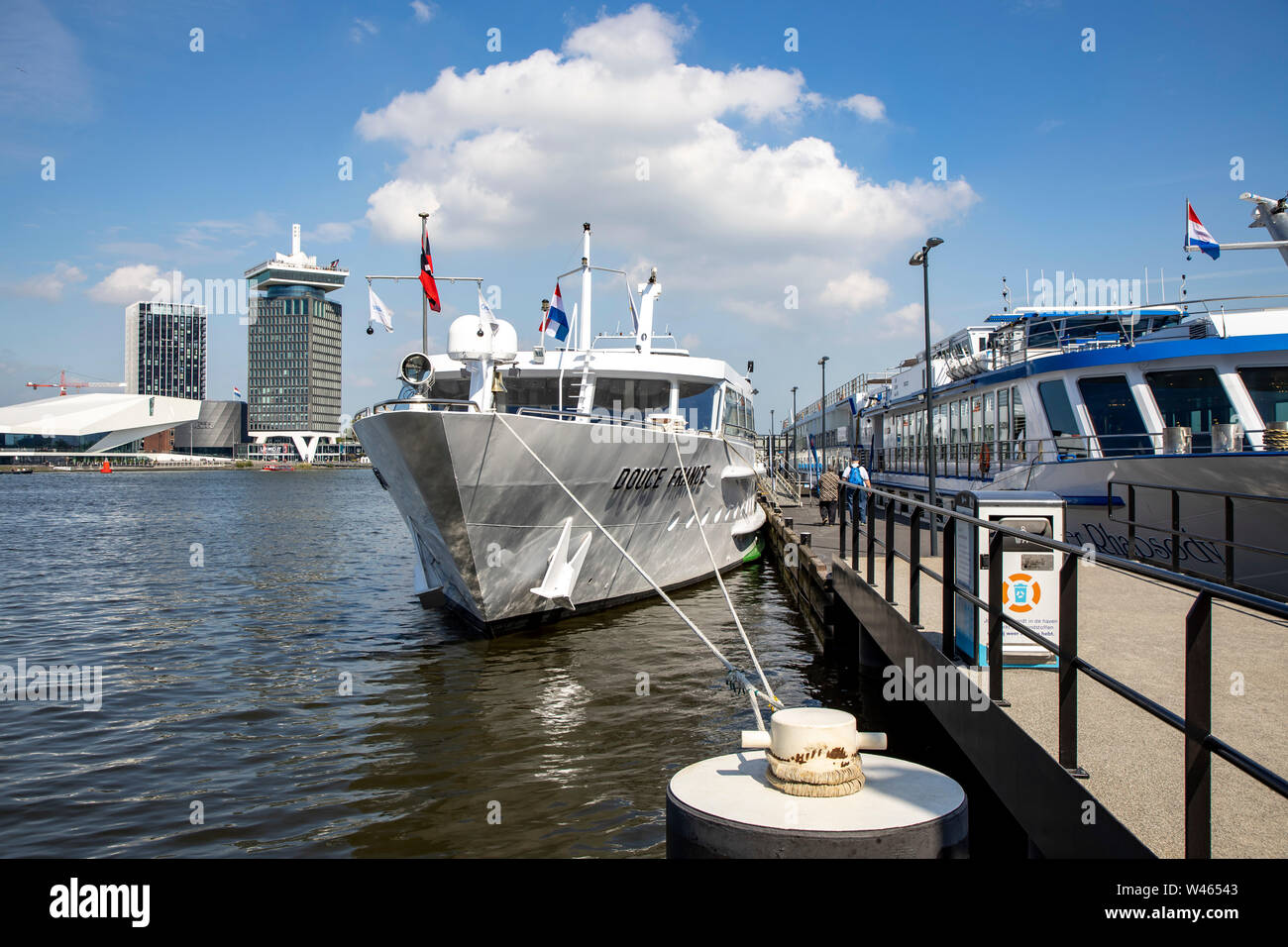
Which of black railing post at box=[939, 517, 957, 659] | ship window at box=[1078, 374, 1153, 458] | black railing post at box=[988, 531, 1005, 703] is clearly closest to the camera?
black railing post at box=[988, 531, 1005, 703]

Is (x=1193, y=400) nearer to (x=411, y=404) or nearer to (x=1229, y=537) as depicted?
(x=1229, y=537)

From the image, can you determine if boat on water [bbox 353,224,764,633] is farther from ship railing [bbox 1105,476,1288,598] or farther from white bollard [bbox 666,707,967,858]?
ship railing [bbox 1105,476,1288,598]

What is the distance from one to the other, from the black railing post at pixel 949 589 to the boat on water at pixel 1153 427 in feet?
13.2

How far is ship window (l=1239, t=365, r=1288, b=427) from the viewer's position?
1312cm

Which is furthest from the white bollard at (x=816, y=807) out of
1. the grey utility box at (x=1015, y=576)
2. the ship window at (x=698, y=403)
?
the ship window at (x=698, y=403)

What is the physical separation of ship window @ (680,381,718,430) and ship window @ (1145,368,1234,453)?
7467mm

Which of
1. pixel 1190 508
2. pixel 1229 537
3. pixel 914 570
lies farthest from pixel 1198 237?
pixel 914 570

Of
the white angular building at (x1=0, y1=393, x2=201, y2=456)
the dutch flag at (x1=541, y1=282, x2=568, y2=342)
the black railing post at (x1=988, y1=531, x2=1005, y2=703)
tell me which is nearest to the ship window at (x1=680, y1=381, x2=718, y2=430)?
the dutch flag at (x1=541, y1=282, x2=568, y2=342)

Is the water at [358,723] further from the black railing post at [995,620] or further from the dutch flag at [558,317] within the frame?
the dutch flag at [558,317]

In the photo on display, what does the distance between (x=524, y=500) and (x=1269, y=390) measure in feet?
38.8
